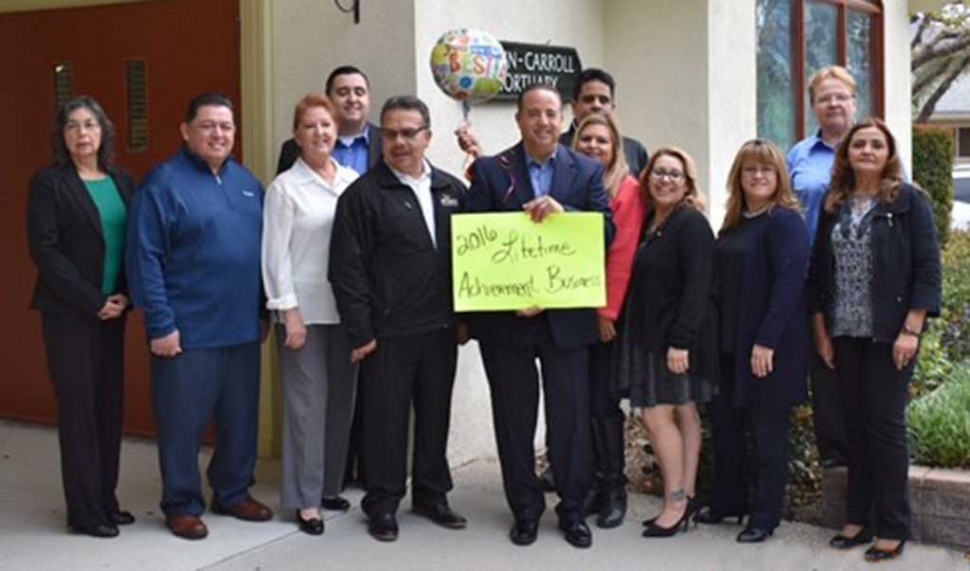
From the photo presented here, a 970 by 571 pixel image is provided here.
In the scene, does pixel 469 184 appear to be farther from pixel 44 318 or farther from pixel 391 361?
pixel 44 318

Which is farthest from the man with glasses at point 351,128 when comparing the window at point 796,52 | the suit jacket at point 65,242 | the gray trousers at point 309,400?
the window at point 796,52

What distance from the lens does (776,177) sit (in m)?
5.95

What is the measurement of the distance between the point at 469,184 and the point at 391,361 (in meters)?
0.88

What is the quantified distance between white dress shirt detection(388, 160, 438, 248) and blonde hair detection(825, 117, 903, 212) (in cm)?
171

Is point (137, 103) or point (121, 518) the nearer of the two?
point (121, 518)

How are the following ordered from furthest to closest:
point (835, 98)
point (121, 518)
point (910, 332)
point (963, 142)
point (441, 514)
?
point (963, 142)
point (835, 98)
point (441, 514)
point (121, 518)
point (910, 332)

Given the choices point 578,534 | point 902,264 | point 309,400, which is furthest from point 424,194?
point 902,264

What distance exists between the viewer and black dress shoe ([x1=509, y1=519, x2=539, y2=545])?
6.11m

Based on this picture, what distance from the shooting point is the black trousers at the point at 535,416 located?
6.09m

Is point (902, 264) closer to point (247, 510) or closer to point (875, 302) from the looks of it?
point (875, 302)

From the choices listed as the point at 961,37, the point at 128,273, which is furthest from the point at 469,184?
the point at 961,37

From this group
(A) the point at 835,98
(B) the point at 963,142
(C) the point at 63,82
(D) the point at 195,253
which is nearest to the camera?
(D) the point at 195,253

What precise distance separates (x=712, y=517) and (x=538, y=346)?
1178 mm

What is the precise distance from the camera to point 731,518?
6414 millimetres
